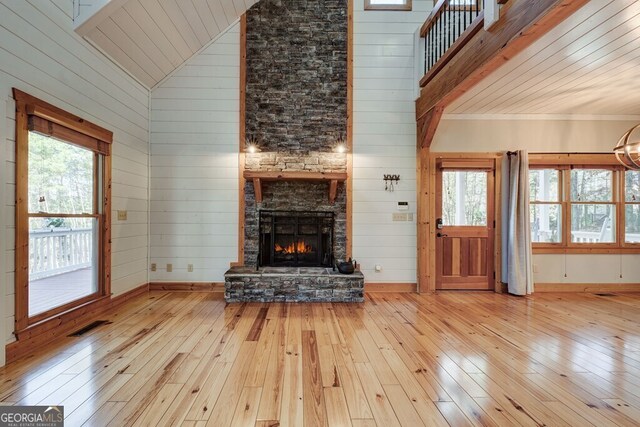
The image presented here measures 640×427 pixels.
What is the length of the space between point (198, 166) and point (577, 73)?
497 centimetres

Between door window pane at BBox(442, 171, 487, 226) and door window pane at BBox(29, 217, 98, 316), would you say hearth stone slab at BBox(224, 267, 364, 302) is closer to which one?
door window pane at BBox(29, 217, 98, 316)

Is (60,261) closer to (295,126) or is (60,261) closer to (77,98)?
(77,98)

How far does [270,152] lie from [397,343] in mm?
3226

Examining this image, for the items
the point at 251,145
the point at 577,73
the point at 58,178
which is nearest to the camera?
the point at 58,178

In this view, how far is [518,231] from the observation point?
4590 mm

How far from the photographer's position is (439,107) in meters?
4.11

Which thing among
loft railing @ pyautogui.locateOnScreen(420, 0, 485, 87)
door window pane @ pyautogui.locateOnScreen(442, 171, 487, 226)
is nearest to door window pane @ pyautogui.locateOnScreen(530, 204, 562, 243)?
door window pane @ pyautogui.locateOnScreen(442, 171, 487, 226)

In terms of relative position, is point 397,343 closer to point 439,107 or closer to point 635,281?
point 439,107

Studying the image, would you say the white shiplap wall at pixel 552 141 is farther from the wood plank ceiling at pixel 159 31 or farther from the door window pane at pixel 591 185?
the wood plank ceiling at pixel 159 31

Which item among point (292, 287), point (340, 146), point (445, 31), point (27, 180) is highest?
point (445, 31)

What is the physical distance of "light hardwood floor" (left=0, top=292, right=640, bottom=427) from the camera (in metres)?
1.85

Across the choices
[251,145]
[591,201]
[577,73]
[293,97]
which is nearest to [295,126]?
[293,97]

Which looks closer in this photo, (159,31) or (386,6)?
(159,31)

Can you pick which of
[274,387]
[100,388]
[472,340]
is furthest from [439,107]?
[100,388]
